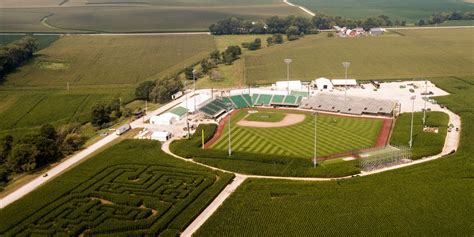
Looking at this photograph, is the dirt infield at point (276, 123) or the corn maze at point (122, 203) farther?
the dirt infield at point (276, 123)

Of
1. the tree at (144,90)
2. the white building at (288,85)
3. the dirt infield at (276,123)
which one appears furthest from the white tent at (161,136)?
the white building at (288,85)

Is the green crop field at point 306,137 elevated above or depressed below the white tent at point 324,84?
below

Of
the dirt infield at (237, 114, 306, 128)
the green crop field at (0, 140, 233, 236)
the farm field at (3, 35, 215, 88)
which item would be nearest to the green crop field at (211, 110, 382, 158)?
the dirt infield at (237, 114, 306, 128)

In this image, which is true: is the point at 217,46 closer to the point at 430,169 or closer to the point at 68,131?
the point at 68,131

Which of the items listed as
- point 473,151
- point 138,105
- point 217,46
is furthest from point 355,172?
point 217,46

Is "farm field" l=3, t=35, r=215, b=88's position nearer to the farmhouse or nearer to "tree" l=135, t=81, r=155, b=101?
"tree" l=135, t=81, r=155, b=101

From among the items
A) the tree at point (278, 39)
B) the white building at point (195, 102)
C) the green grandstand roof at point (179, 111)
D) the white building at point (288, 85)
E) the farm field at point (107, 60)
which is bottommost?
the green grandstand roof at point (179, 111)

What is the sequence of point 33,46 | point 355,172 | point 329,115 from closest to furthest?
point 355,172
point 329,115
point 33,46

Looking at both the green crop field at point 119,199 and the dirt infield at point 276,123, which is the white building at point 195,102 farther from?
the green crop field at point 119,199
